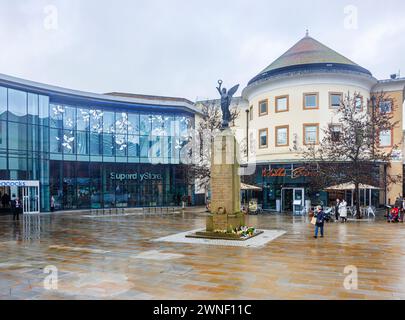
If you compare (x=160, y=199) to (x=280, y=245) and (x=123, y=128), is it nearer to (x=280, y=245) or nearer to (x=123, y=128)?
(x=123, y=128)

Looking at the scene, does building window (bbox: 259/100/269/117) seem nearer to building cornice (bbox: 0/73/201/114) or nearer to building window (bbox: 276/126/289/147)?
building window (bbox: 276/126/289/147)

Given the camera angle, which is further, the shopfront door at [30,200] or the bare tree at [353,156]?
the shopfront door at [30,200]

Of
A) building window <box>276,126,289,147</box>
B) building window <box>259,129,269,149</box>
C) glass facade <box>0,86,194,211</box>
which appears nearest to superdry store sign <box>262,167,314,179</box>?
building window <box>276,126,289,147</box>

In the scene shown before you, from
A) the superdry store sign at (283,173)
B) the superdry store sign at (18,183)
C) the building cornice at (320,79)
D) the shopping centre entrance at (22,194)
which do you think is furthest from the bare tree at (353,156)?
the shopping centre entrance at (22,194)

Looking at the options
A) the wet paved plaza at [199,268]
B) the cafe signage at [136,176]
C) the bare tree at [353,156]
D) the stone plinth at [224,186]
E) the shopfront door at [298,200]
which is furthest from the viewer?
the cafe signage at [136,176]

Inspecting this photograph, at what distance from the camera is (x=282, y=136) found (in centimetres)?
3466

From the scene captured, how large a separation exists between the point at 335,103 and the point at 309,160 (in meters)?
7.01

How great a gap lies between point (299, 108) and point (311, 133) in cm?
259

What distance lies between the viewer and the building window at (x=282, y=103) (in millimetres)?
34438

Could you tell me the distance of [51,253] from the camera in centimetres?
1333

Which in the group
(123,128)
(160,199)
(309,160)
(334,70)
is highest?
(334,70)

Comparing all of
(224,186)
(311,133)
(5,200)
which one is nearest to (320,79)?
(311,133)

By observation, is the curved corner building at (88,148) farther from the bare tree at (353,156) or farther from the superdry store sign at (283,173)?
the bare tree at (353,156)
